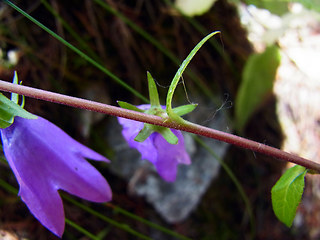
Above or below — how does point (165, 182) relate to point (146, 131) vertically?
below

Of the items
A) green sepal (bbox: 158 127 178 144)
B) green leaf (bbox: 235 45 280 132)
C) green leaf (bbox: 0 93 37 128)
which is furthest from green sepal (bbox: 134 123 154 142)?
green leaf (bbox: 235 45 280 132)

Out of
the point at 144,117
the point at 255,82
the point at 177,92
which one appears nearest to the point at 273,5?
the point at 255,82

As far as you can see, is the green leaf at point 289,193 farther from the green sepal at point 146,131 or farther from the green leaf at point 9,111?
the green leaf at point 9,111

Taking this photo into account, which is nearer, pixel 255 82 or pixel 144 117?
pixel 144 117

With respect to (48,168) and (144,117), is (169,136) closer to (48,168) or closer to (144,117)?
(144,117)

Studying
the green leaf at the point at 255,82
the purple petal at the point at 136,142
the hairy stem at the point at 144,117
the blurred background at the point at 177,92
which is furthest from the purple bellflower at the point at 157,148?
the green leaf at the point at 255,82

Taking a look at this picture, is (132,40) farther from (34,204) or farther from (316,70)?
(316,70)
